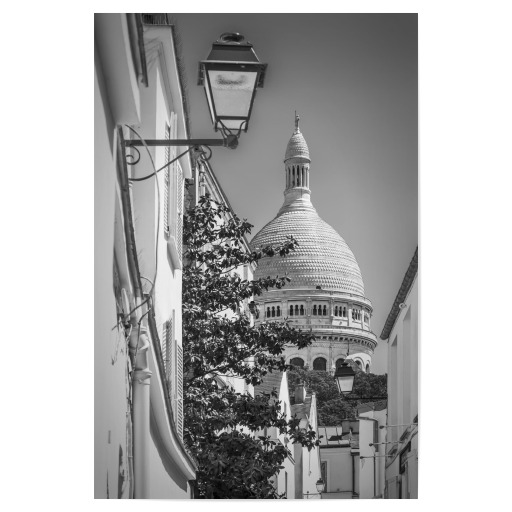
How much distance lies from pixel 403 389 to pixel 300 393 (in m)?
1.13

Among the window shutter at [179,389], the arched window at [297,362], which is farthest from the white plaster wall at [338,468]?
the window shutter at [179,389]

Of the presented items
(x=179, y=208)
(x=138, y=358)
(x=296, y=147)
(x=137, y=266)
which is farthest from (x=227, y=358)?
(x=137, y=266)

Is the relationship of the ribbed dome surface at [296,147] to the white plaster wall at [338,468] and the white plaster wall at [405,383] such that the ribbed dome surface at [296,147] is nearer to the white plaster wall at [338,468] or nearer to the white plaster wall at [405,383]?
the white plaster wall at [405,383]

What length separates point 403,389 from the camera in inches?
308

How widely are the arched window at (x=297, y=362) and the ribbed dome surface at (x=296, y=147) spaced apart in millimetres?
1817

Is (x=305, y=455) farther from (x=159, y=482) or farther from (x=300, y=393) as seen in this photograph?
(x=159, y=482)

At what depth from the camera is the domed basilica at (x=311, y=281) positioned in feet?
26.8

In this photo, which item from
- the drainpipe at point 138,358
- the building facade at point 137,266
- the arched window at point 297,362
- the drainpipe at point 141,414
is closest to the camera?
the building facade at point 137,266

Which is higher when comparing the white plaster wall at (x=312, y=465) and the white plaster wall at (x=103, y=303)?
the white plaster wall at (x=103, y=303)

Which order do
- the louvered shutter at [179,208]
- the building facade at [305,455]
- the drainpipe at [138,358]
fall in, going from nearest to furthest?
1. the drainpipe at [138,358]
2. the building facade at [305,455]
3. the louvered shutter at [179,208]
